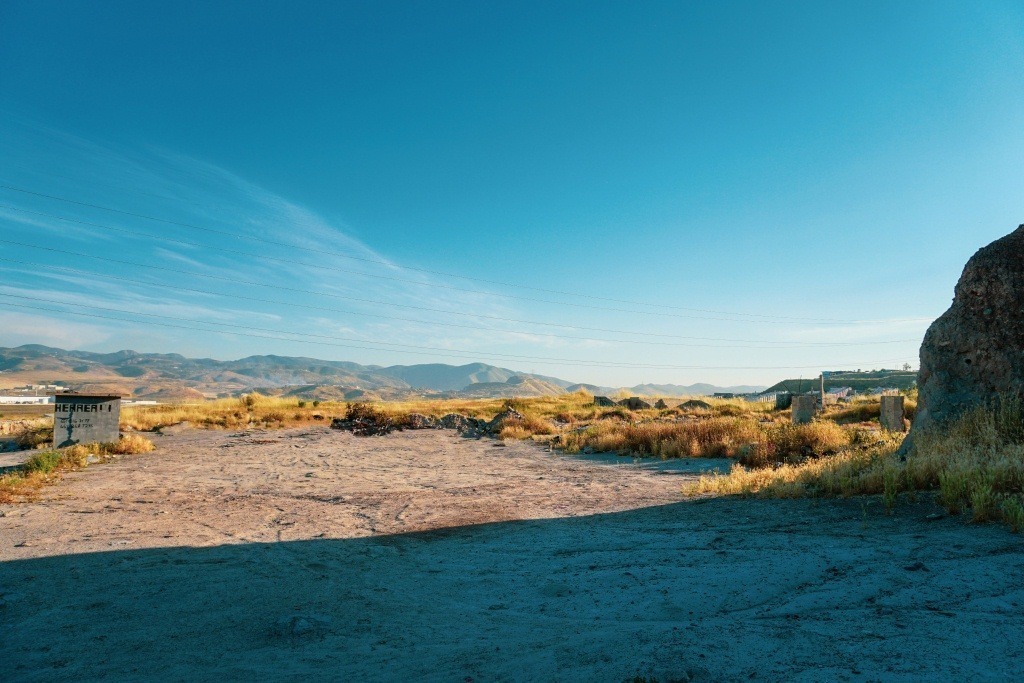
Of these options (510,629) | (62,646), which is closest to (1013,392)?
(510,629)

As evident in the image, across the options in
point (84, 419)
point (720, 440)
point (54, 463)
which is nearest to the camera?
point (54, 463)

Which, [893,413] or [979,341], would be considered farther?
[893,413]

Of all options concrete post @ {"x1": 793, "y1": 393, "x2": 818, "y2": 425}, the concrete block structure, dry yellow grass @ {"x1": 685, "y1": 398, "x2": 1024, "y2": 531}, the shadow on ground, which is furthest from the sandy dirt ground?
concrete post @ {"x1": 793, "y1": 393, "x2": 818, "y2": 425}

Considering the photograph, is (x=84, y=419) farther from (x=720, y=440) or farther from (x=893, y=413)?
(x=893, y=413)

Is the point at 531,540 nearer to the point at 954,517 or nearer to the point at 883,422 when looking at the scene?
the point at 954,517

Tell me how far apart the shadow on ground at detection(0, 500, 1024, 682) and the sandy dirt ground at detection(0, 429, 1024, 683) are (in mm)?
24

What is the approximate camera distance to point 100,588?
20.0ft

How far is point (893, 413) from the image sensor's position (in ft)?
60.9

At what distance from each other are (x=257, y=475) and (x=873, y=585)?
42.2 ft

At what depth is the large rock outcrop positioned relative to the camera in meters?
9.62

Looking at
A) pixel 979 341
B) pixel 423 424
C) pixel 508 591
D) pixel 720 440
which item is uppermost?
pixel 979 341

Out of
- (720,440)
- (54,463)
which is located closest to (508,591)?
(720,440)

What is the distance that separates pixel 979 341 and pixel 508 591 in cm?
937

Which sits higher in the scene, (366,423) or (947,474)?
(947,474)
